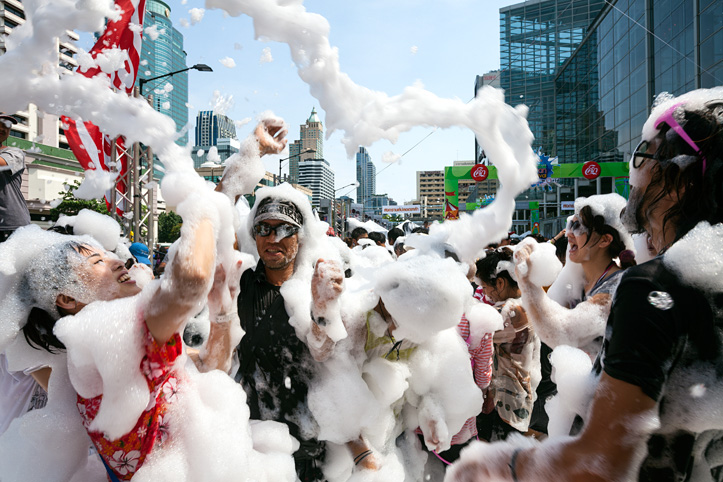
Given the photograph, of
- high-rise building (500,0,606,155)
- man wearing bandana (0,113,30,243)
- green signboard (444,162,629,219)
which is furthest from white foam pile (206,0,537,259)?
high-rise building (500,0,606,155)

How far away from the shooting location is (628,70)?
78.7 ft

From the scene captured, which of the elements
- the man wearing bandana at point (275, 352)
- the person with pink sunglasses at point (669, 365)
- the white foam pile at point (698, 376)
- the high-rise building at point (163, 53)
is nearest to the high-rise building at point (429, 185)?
the high-rise building at point (163, 53)

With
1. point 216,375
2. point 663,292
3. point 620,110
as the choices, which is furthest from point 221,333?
point 620,110

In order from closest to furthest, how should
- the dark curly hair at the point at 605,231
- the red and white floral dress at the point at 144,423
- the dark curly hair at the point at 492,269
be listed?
the red and white floral dress at the point at 144,423 → the dark curly hair at the point at 605,231 → the dark curly hair at the point at 492,269

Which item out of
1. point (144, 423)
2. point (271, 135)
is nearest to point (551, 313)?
point (271, 135)

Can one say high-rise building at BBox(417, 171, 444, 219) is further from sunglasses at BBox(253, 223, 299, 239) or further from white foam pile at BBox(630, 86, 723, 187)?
white foam pile at BBox(630, 86, 723, 187)

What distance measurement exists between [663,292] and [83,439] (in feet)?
6.21

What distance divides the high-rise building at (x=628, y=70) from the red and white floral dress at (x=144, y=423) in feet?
59.4

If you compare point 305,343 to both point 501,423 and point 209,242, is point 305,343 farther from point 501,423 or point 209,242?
point 501,423

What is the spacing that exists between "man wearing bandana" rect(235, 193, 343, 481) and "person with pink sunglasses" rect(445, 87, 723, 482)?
113cm

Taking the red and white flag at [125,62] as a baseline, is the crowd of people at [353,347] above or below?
below

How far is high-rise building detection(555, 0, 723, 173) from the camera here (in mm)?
16562

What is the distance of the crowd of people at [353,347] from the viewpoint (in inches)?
39.6

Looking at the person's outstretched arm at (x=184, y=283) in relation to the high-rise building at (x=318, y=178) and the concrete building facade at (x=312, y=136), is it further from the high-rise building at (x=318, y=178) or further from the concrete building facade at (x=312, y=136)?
the high-rise building at (x=318, y=178)
